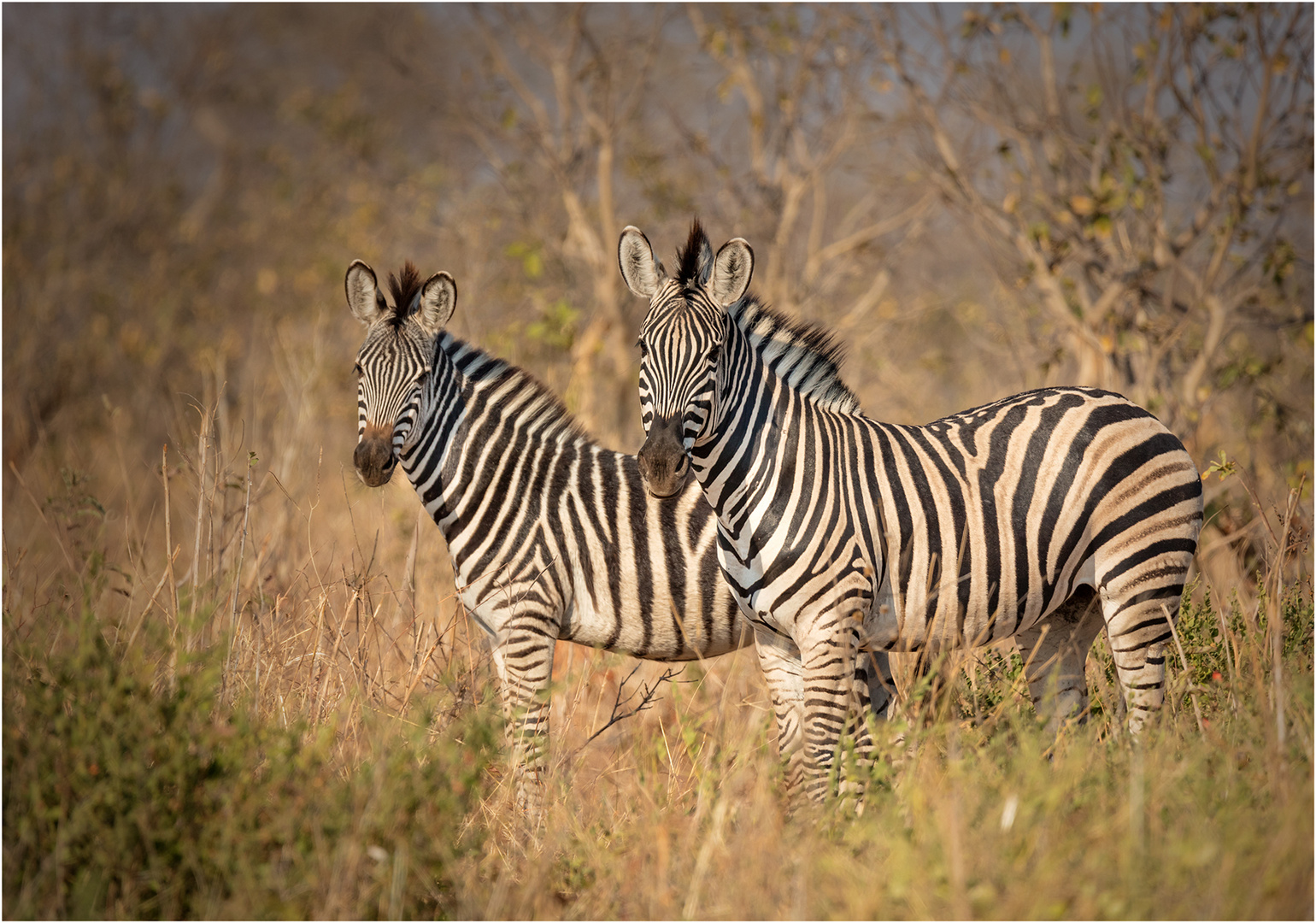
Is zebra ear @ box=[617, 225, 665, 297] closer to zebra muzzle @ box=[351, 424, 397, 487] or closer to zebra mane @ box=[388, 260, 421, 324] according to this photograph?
zebra mane @ box=[388, 260, 421, 324]

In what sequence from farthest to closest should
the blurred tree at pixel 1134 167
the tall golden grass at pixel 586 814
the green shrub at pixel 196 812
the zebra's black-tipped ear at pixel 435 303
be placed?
the blurred tree at pixel 1134 167, the zebra's black-tipped ear at pixel 435 303, the green shrub at pixel 196 812, the tall golden grass at pixel 586 814

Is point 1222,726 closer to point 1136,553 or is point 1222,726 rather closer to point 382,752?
point 1136,553

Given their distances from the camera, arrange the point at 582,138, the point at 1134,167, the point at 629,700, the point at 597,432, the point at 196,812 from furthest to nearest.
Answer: the point at 582,138
the point at 597,432
the point at 1134,167
the point at 629,700
the point at 196,812

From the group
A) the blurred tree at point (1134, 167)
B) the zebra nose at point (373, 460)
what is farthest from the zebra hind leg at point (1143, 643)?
the blurred tree at point (1134, 167)

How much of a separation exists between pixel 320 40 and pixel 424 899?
2151 centimetres

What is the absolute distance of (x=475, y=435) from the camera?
187 inches

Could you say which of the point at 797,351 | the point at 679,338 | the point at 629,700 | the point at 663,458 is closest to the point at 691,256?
the point at 679,338

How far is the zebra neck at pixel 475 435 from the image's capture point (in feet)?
15.3

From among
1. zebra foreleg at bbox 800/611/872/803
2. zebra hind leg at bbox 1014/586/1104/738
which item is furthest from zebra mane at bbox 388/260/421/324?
zebra hind leg at bbox 1014/586/1104/738

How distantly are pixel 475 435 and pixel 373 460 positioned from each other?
0.58 meters

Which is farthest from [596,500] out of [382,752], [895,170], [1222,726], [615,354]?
[895,170]

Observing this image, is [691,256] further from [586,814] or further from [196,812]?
[196,812]

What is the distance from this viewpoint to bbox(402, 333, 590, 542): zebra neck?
15.3 ft

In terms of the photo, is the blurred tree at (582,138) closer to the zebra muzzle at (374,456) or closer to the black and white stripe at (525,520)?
the black and white stripe at (525,520)
